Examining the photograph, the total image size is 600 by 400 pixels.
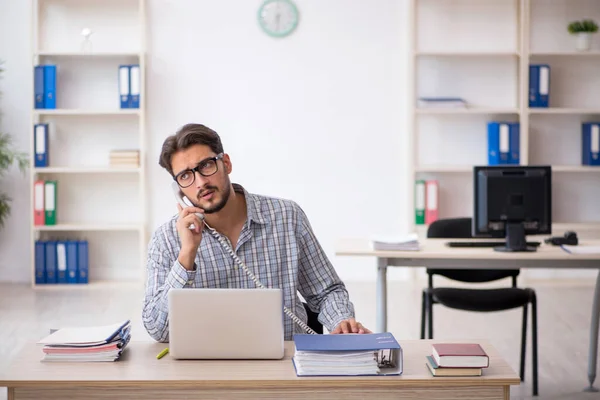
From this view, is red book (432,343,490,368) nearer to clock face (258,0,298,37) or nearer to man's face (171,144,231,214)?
man's face (171,144,231,214)

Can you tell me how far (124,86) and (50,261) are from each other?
1.44 meters

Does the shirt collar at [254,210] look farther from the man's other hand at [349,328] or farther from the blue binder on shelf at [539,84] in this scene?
the blue binder on shelf at [539,84]

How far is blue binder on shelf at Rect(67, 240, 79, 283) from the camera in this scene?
6.42 meters

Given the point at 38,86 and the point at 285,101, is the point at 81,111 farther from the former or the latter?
the point at 285,101

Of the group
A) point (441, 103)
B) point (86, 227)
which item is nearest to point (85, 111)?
point (86, 227)

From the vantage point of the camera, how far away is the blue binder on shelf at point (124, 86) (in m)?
6.36

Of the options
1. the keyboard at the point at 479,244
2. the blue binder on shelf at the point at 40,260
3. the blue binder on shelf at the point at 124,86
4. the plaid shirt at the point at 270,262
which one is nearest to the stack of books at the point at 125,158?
the blue binder on shelf at the point at 124,86

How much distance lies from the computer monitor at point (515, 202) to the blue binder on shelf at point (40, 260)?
3718mm

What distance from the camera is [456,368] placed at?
2.04m

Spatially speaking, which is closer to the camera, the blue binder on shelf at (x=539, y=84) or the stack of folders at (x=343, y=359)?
the stack of folders at (x=343, y=359)

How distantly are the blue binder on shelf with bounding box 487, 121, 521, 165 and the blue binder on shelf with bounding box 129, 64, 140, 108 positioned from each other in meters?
2.67

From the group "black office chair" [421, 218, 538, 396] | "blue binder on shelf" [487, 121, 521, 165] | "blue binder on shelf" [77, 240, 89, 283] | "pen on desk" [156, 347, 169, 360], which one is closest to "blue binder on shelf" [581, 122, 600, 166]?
"blue binder on shelf" [487, 121, 521, 165]

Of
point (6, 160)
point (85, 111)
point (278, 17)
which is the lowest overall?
point (6, 160)

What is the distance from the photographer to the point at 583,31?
638 cm
